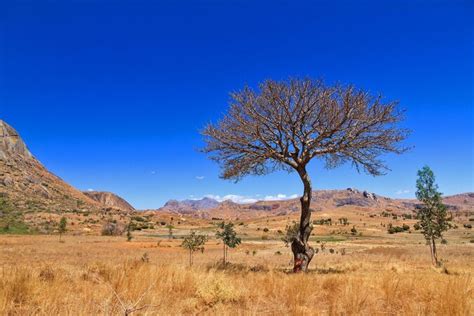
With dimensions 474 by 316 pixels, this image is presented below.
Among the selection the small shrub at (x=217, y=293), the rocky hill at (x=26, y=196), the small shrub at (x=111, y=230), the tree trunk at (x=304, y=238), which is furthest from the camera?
the small shrub at (x=111, y=230)

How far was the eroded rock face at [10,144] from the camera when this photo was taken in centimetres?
11986

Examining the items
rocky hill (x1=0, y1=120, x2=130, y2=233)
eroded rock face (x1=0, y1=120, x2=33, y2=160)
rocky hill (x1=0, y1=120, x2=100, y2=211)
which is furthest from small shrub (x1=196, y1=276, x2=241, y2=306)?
eroded rock face (x1=0, y1=120, x2=33, y2=160)

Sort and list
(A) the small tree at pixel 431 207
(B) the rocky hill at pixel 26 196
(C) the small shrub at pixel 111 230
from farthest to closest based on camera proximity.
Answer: (C) the small shrub at pixel 111 230, (B) the rocky hill at pixel 26 196, (A) the small tree at pixel 431 207

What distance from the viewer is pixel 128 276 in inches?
323

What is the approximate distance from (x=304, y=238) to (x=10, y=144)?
138 metres

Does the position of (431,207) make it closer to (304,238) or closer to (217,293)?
(304,238)

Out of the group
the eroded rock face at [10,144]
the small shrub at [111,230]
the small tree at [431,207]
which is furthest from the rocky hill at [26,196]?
the small tree at [431,207]

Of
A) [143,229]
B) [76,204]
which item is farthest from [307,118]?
[76,204]

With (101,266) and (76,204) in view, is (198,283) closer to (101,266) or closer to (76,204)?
(101,266)

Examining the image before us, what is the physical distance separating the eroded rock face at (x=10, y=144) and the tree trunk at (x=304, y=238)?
123197mm

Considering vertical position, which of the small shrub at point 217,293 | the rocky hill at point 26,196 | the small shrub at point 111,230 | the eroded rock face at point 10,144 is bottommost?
the small shrub at point 111,230

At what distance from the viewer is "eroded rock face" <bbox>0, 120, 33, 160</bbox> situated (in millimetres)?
119863

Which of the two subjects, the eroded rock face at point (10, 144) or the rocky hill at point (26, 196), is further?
the eroded rock face at point (10, 144)

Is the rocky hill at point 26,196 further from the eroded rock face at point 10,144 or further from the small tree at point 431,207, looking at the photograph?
the small tree at point 431,207
